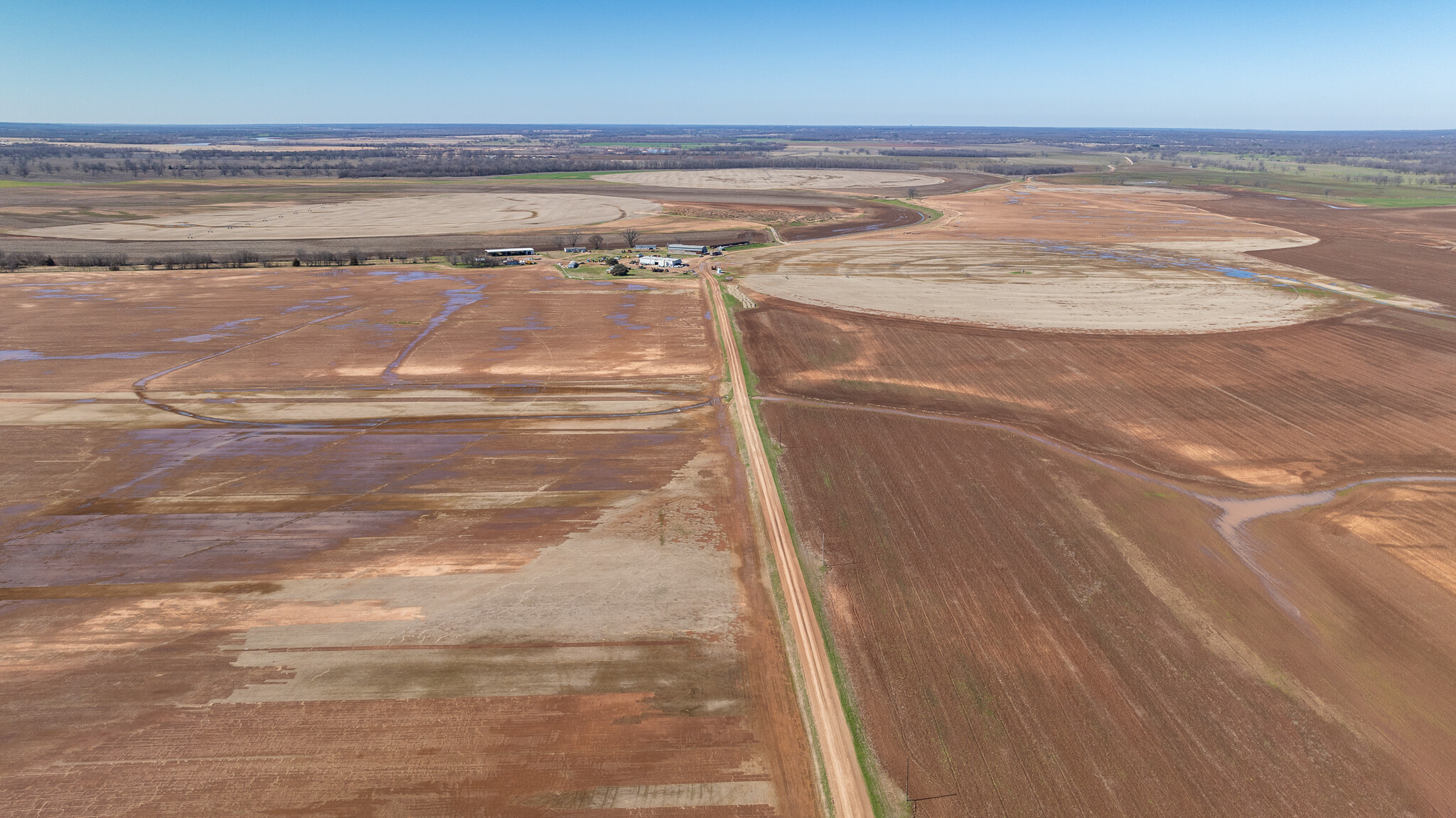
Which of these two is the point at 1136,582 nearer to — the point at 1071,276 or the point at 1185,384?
the point at 1185,384

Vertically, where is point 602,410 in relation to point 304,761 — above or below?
above

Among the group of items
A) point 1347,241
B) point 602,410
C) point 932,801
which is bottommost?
point 932,801

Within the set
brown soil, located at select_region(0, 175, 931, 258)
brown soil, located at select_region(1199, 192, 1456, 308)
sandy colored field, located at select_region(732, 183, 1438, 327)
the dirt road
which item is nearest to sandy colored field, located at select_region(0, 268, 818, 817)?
the dirt road

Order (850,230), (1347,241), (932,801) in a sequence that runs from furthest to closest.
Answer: (850,230) → (1347,241) → (932,801)

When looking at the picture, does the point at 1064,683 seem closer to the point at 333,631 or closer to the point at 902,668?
the point at 902,668

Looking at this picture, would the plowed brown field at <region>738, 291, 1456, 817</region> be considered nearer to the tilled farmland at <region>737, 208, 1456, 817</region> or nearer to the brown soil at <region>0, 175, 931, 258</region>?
the tilled farmland at <region>737, 208, 1456, 817</region>

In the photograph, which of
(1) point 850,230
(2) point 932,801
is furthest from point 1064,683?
(1) point 850,230
